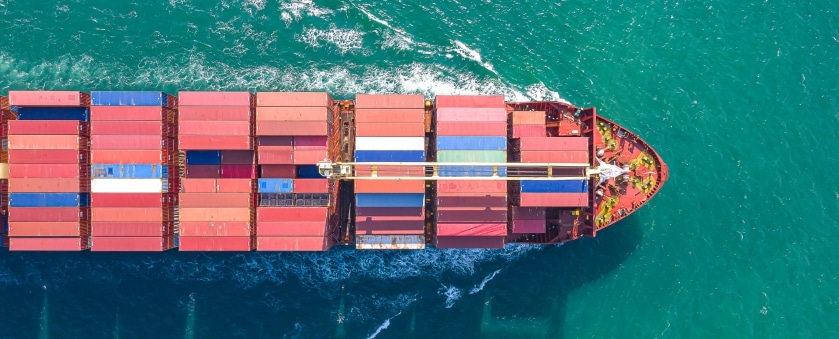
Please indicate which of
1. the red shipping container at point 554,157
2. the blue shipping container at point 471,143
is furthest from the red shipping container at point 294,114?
the red shipping container at point 554,157

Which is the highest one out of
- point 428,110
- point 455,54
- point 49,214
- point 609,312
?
point 455,54

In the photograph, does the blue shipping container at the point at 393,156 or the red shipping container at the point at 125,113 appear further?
the blue shipping container at the point at 393,156

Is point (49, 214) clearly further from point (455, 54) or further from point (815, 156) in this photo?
point (815, 156)

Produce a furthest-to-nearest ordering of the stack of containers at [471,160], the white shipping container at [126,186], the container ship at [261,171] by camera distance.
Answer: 1. the stack of containers at [471,160]
2. the white shipping container at [126,186]
3. the container ship at [261,171]

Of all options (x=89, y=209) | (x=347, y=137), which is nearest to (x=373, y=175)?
(x=347, y=137)

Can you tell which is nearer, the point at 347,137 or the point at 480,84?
the point at 347,137

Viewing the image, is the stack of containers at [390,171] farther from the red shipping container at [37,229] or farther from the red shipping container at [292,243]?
the red shipping container at [37,229]

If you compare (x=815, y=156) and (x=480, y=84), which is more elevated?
(x=480, y=84)
